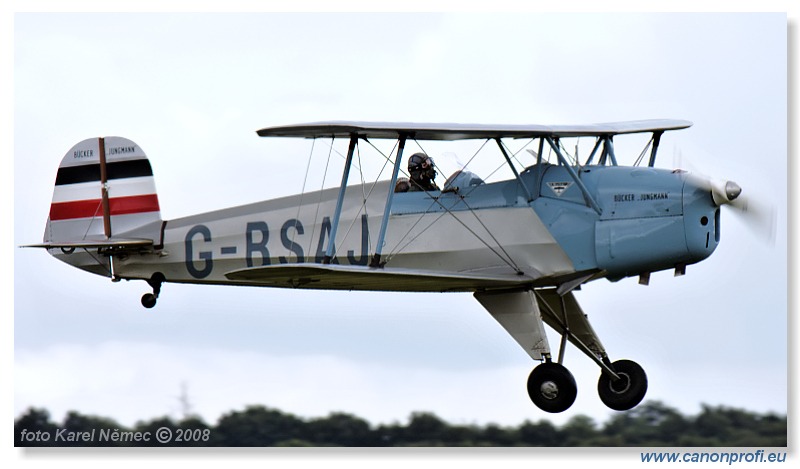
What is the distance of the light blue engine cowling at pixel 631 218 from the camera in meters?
12.1

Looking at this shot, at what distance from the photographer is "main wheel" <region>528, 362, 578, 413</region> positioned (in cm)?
1259

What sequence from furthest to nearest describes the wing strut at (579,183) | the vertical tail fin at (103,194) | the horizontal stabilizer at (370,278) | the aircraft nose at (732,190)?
the vertical tail fin at (103,194)
the wing strut at (579,183)
the aircraft nose at (732,190)
the horizontal stabilizer at (370,278)

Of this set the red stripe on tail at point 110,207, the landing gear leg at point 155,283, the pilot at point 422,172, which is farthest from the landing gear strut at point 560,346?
the red stripe on tail at point 110,207

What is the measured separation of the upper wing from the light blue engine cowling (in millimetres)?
412

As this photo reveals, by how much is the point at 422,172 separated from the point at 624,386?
2799 mm

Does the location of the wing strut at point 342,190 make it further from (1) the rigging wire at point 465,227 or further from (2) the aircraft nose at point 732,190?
(2) the aircraft nose at point 732,190

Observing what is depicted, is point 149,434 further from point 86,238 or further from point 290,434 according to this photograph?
point 86,238

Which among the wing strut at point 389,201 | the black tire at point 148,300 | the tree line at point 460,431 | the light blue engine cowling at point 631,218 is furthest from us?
the black tire at point 148,300

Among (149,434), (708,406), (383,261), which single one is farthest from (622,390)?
(149,434)

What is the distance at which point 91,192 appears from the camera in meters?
14.8

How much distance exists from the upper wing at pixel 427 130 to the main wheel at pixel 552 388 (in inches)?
83.5

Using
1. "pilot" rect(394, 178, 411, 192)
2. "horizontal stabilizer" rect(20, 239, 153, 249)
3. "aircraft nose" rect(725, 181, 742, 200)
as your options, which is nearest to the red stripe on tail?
"horizontal stabilizer" rect(20, 239, 153, 249)

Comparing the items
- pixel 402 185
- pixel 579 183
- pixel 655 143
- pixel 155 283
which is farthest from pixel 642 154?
pixel 155 283

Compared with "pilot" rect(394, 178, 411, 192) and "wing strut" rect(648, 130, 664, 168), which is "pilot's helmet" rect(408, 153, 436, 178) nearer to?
"pilot" rect(394, 178, 411, 192)
